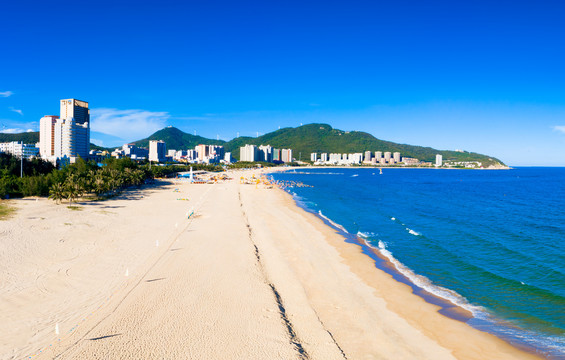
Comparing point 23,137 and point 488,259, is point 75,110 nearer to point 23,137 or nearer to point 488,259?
point 23,137

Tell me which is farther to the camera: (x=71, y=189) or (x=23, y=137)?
(x=23, y=137)

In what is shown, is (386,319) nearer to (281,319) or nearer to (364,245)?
(281,319)

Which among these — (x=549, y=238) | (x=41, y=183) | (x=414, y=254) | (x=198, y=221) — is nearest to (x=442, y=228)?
(x=549, y=238)

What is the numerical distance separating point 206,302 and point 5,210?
26.8 m

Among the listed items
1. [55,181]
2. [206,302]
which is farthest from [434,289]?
[55,181]

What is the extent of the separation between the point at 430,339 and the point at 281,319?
5169mm

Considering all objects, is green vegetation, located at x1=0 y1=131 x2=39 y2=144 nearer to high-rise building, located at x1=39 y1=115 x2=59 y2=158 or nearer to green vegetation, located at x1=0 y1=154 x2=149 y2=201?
high-rise building, located at x1=39 y1=115 x2=59 y2=158

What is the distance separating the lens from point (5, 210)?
1076 inches

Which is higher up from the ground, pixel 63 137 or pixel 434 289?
pixel 63 137

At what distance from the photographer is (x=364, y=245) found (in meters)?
22.2

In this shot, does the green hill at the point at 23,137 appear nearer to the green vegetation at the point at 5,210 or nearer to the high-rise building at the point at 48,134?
the high-rise building at the point at 48,134

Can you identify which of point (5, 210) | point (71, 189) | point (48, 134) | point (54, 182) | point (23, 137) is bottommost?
point (5, 210)

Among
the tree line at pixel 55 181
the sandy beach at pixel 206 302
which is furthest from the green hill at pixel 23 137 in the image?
the sandy beach at pixel 206 302

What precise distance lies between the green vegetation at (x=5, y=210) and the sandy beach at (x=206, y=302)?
3302mm
